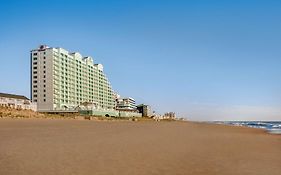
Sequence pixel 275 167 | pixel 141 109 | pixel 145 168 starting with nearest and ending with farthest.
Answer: pixel 145 168 → pixel 275 167 → pixel 141 109

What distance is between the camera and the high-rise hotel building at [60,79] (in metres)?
113

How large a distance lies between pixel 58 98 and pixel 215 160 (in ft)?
369

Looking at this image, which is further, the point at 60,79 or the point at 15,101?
the point at 60,79

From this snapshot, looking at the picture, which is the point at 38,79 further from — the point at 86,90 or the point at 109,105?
the point at 109,105

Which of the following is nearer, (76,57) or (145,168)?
(145,168)

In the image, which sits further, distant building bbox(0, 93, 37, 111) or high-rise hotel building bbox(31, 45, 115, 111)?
high-rise hotel building bbox(31, 45, 115, 111)

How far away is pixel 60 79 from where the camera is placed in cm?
12019

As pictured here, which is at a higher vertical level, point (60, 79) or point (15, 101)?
point (60, 79)

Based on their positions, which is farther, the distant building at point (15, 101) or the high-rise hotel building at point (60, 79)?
the high-rise hotel building at point (60, 79)

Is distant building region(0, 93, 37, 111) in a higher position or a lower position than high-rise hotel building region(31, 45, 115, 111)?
lower

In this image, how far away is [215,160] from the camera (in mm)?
9297

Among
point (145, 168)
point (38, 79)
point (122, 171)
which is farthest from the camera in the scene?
point (38, 79)

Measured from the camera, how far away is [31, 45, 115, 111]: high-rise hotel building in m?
113

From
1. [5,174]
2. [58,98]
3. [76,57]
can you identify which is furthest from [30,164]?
[76,57]
